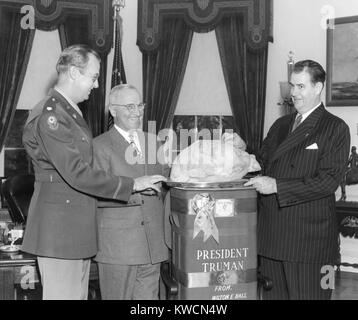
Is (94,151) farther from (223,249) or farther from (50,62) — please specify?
(50,62)

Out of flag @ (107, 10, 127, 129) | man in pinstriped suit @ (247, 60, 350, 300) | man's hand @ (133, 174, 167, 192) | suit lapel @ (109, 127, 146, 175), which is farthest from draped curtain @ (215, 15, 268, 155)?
man's hand @ (133, 174, 167, 192)

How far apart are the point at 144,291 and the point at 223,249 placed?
561 millimetres

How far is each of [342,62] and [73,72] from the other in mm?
4009

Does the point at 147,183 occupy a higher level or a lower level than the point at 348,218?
higher

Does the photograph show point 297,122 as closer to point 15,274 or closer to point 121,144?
point 121,144

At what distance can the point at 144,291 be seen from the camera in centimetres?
238

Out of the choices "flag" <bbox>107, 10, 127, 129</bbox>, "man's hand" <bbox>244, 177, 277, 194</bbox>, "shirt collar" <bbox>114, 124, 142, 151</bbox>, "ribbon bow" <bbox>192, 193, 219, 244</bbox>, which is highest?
"flag" <bbox>107, 10, 127, 129</bbox>

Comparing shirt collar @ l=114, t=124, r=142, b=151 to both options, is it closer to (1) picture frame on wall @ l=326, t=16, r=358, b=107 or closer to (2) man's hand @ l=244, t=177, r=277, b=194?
(2) man's hand @ l=244, t=177, r=277, b=194

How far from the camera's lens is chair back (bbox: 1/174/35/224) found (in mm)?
4255

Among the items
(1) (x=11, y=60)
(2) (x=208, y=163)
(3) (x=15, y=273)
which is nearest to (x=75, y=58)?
(2) (x=208, y=163)

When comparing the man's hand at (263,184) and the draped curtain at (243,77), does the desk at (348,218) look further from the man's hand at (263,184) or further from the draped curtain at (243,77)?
the man's hand at (263,184)

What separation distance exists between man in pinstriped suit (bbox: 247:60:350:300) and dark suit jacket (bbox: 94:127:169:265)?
53cm

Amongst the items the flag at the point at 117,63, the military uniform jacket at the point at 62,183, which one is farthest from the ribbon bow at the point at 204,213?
the flag at the point at 117,63

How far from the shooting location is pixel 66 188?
6.87 ft
